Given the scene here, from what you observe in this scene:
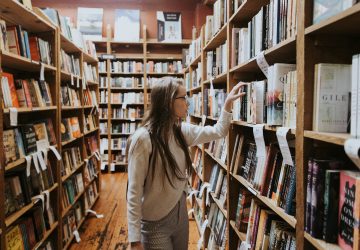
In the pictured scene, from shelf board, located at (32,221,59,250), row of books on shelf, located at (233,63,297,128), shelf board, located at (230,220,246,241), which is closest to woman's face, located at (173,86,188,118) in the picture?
row of books on shelf, located at (233,63,297,128)

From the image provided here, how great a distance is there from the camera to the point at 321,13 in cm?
88

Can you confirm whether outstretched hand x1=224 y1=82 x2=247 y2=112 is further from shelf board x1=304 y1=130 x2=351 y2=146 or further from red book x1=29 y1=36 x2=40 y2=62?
red book x1=29 y1=36 x2=40 y2=62

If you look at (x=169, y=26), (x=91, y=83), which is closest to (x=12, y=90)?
(x=91, y=83)

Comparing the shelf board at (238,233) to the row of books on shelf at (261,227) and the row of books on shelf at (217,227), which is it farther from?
the row of books on shelf at (217,227)

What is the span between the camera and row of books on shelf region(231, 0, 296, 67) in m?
1.15

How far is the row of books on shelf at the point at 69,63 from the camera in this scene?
114 inches

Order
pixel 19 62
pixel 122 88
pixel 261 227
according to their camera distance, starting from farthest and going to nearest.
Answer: pixel 122 88
pixel 19 62
pixel 261 227

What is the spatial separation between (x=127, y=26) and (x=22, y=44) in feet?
15.6

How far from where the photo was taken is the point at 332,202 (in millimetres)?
869

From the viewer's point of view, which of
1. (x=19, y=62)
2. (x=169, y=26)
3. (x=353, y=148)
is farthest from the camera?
(x=169, y=26)

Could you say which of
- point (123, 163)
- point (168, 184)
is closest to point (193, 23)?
point (123, 163)

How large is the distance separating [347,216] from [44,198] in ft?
6.88

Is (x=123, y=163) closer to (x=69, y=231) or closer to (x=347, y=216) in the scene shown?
(x=69, y=231)

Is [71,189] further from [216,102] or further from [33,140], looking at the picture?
[216,102]
